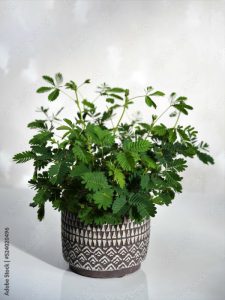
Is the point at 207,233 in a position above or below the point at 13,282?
above

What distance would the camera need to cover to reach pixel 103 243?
68.0 inches

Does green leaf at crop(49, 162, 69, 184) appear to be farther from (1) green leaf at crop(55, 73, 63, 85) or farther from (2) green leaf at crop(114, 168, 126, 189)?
(1) green leaf at crop(55, 73, 63, 85)

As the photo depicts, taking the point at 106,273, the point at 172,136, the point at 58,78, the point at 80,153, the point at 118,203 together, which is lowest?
the point at 106,273

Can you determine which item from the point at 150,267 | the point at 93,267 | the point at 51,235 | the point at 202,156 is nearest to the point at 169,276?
the point at 150,267

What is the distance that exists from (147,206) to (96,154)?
0.76ft

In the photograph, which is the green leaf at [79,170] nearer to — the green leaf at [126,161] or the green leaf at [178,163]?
the green leaf at [126,161]

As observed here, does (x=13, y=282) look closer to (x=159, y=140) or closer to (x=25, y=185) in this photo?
(x=159, y=140)

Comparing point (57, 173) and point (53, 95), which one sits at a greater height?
point (53, 95)

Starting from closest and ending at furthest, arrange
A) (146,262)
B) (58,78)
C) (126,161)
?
1. (126,161)
2. (58,78)
3. (146,262)

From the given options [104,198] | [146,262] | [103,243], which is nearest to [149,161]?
[104,198]

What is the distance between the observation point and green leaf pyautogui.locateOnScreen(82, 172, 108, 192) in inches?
62.5

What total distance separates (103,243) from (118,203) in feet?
0.54

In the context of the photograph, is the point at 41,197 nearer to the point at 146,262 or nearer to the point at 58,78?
the point at 58,78

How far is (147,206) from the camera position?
5.36 ft
